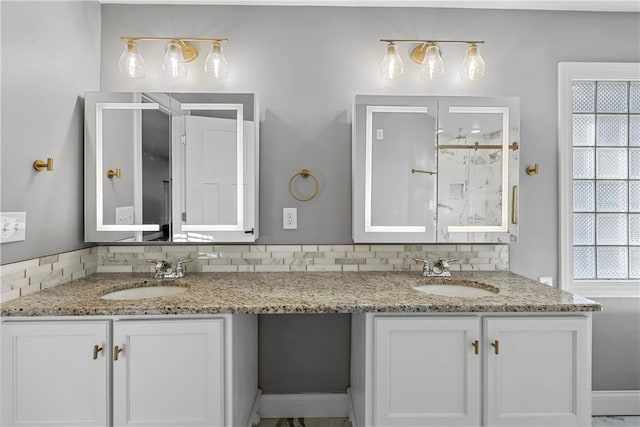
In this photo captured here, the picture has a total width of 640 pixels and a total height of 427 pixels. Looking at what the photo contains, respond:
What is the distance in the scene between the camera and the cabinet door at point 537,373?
1.42m

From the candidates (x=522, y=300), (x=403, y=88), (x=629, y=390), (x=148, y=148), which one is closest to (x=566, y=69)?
(x=403, y=88)

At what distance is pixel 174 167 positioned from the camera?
1869 millimetres

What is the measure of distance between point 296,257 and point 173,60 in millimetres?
1259

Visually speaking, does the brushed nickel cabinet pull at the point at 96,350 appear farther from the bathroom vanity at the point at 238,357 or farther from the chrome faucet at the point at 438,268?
the chrome faucet at the point at 438,268

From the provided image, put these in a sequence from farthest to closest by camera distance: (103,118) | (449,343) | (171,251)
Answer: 1. (171,251)
2. (103,118)
3. (449,343)

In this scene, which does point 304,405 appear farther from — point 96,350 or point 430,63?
point 430,63

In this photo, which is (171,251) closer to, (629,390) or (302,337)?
(302,337)

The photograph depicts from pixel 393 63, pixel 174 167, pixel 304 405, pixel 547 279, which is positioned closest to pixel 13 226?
pixel 174 167

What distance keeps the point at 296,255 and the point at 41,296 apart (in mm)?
1177

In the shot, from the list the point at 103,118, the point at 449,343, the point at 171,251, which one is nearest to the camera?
the point at 449,343

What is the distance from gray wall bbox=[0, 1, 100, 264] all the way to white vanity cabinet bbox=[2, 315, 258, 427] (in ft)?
1.31

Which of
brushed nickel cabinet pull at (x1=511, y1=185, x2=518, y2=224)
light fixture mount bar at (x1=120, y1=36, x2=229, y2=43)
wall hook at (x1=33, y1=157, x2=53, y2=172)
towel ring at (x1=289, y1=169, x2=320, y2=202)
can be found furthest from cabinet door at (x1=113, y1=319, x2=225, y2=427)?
brushed nickel cabinet pull at (x1=511, y1=185, x2=518, y2=224)

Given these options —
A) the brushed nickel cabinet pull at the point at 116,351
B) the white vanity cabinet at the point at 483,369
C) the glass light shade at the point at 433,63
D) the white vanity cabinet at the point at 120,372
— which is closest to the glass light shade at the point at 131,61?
the white vanity cabinet at the point at 120,372

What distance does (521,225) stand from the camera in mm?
2107
